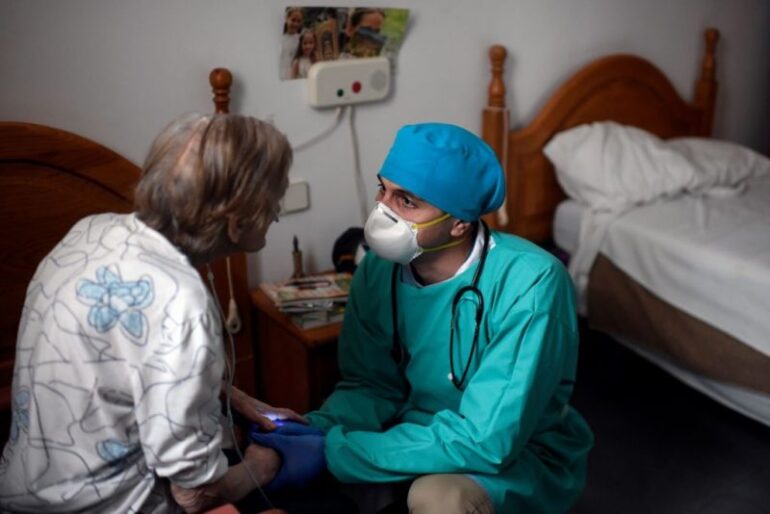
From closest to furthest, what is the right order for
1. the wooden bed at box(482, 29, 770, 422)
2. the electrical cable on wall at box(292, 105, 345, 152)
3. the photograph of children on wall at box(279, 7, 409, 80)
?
the photograph of children on wall at box(279, 7, 409, 80) < the electrical cable on wall at box(292, 105, 345, 152) < the wooden bed at box(482, 29, 770, 422)

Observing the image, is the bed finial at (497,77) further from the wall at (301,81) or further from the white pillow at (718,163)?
the white pillow at (718,163)

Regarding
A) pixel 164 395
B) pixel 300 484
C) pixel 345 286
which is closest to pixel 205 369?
pixel 164 395

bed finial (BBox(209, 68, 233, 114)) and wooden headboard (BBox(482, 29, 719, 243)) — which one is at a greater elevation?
bed finial (BBox(209, 68, 233, 114))

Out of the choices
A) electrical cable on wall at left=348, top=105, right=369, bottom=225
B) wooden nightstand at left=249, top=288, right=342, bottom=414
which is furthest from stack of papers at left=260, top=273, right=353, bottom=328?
electrical cable on wall at left=348, top=105, right=369, bottom=225

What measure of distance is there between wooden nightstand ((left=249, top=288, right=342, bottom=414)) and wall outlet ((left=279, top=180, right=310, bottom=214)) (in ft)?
0.81

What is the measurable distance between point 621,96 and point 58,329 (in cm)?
229

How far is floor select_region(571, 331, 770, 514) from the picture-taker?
189 centimetres

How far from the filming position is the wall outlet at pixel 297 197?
1.97 metres

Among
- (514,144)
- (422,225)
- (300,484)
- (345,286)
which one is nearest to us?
(300,484)

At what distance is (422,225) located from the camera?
54.1 inches

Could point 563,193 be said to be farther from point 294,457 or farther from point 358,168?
point 294,457

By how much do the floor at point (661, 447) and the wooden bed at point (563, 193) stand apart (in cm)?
17

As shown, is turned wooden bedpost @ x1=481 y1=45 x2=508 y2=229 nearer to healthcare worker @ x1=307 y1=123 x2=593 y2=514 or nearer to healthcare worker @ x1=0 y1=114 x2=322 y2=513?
healthcare worker @ x1=307 y1=123 x2=593 y2=514

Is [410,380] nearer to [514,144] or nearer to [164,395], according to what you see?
[164,395]
